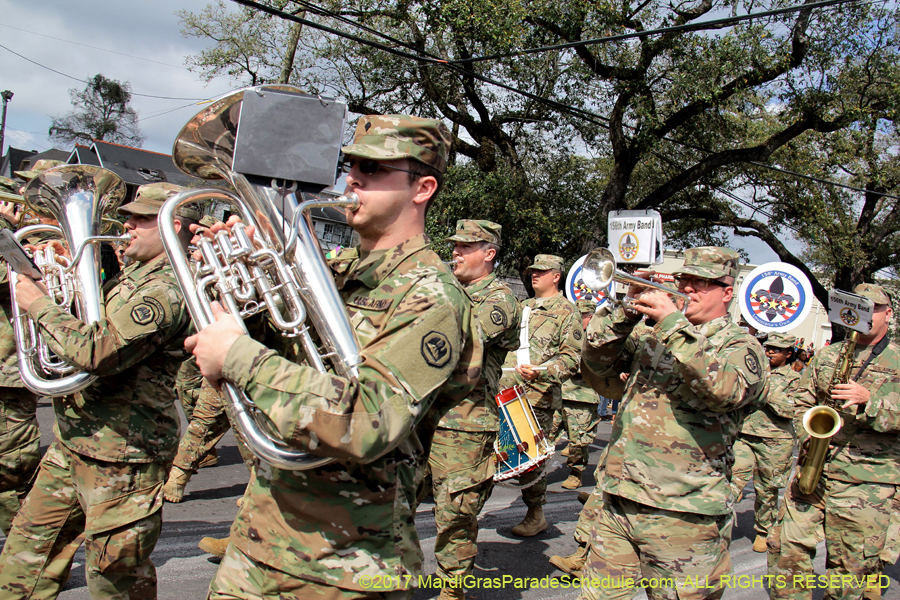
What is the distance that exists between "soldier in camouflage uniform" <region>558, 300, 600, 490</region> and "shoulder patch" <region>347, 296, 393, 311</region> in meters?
5.57

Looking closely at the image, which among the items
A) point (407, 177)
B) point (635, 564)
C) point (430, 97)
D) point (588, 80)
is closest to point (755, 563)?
point (635, 564)

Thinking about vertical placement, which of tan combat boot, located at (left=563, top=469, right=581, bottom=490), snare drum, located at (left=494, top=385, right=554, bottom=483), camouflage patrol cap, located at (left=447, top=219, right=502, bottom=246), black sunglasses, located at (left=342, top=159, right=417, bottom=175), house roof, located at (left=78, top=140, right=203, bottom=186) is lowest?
tan combat boot, located at (left=563, top=469, right=581, bottom=490)

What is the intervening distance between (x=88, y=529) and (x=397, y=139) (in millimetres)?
2472

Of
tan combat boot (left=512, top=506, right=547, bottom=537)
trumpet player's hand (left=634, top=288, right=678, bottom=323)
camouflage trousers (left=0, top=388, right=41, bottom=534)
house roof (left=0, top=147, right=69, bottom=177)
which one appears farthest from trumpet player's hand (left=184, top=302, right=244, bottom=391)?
house roof (left=0, top=147, right=69, bottom=177)

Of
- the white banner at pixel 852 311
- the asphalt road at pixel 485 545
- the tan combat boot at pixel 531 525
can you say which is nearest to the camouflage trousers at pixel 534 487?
the tan combat boot at pixel 531 525

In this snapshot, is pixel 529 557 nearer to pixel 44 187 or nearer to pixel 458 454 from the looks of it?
pixel 458 454

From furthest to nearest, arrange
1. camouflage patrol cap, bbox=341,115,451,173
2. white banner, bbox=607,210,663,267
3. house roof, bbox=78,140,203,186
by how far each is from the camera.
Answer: house roof, bbox=78,140,203,186
white banner, bbox=607,210,663,267
camouflage patrol cap, bbox=341,115,451,173

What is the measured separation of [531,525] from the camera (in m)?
5.77

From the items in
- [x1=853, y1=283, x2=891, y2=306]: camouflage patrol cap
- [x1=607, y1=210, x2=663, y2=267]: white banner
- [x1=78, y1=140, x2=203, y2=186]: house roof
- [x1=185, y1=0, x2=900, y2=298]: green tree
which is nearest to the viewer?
[x1=853, y1=283, x2=891, y2=306]: camouflage patrol cap

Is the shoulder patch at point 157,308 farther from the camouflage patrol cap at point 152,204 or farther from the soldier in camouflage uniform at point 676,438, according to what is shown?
the soldier in camouflage uniform at point 676,438

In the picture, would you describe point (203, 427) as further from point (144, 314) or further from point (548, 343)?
point (548, 343)

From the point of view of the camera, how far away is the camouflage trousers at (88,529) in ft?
10.5

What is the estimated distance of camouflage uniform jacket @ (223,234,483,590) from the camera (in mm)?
1668

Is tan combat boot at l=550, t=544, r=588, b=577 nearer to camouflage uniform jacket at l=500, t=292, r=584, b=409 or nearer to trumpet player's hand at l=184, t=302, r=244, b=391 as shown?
camouflage uniform jacket at l=500, t=292, r=584, b=409
